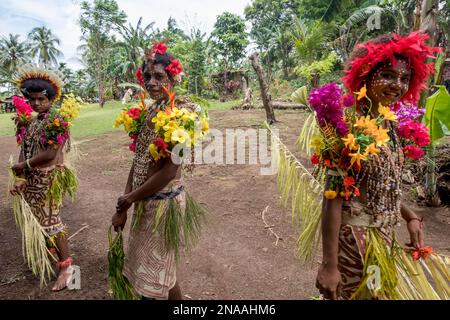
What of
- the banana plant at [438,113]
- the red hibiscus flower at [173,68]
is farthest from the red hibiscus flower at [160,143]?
the banana plant at [438,113]

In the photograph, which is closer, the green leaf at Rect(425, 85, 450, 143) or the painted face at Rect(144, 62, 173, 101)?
the painted face at Rect(144, 62, 173, 101)

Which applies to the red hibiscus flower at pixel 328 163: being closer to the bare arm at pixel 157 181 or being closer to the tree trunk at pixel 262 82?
the bare arm at pixel 157 181

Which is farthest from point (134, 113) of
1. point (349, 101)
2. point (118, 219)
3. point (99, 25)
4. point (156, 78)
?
point (99, 25)

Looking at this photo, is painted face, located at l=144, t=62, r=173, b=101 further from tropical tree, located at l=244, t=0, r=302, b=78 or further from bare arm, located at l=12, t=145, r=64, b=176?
tropical tree, located at l=244, t=0, r=302, b=78

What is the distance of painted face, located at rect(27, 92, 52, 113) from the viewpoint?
2688 millimetres

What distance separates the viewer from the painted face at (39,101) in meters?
2.69

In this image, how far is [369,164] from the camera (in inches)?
57.3

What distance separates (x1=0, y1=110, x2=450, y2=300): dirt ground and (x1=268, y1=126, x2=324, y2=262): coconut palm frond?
1063mm

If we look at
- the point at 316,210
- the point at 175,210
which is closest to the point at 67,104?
the point at 175,210

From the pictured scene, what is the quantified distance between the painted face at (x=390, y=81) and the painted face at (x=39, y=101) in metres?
2.58

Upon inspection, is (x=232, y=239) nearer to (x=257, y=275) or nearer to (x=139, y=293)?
(x=257, y=275)

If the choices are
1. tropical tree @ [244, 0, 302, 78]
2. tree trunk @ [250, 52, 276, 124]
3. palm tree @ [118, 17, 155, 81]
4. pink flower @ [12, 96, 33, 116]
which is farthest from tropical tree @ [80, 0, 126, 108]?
pink flower @ [12, 96, 33, 116]

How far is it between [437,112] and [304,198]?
2.54 meters

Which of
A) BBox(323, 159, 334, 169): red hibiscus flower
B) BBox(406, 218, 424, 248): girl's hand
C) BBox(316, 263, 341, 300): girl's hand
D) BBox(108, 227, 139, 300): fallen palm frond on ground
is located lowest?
BBox(108, 227, 139, 300): fallen palm frond on ground
